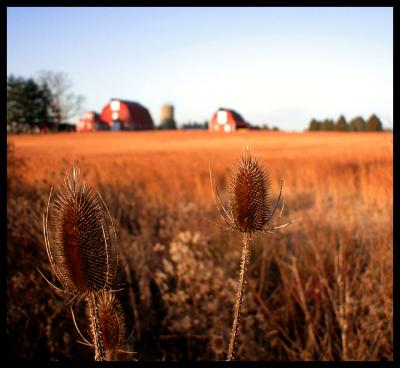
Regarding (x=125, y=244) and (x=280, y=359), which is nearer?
(x=280, y=359)

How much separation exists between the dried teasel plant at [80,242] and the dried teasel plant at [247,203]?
23 cm

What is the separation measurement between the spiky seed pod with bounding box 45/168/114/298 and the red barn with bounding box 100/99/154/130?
43.7m

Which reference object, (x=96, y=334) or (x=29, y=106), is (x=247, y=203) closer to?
(x=96, y=334)

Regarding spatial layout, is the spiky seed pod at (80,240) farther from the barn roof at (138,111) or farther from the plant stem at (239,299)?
the barn roof at (138,111)

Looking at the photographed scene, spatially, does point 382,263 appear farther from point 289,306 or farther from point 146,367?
point 146,367

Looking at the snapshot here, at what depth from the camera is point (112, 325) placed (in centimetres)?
87

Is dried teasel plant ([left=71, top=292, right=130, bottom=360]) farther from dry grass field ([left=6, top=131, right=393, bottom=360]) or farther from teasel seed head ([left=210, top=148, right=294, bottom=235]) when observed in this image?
dry grass field ([left=6, top=131, right=393, bottom=360])

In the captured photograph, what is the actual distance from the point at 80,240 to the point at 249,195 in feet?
1.19

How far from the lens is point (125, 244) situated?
18.6 feet

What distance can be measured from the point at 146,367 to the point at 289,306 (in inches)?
164

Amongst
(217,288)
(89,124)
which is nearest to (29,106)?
(217,288)

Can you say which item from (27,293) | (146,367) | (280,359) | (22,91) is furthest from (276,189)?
(146,367)

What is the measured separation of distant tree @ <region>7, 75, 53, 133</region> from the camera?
452 inches
